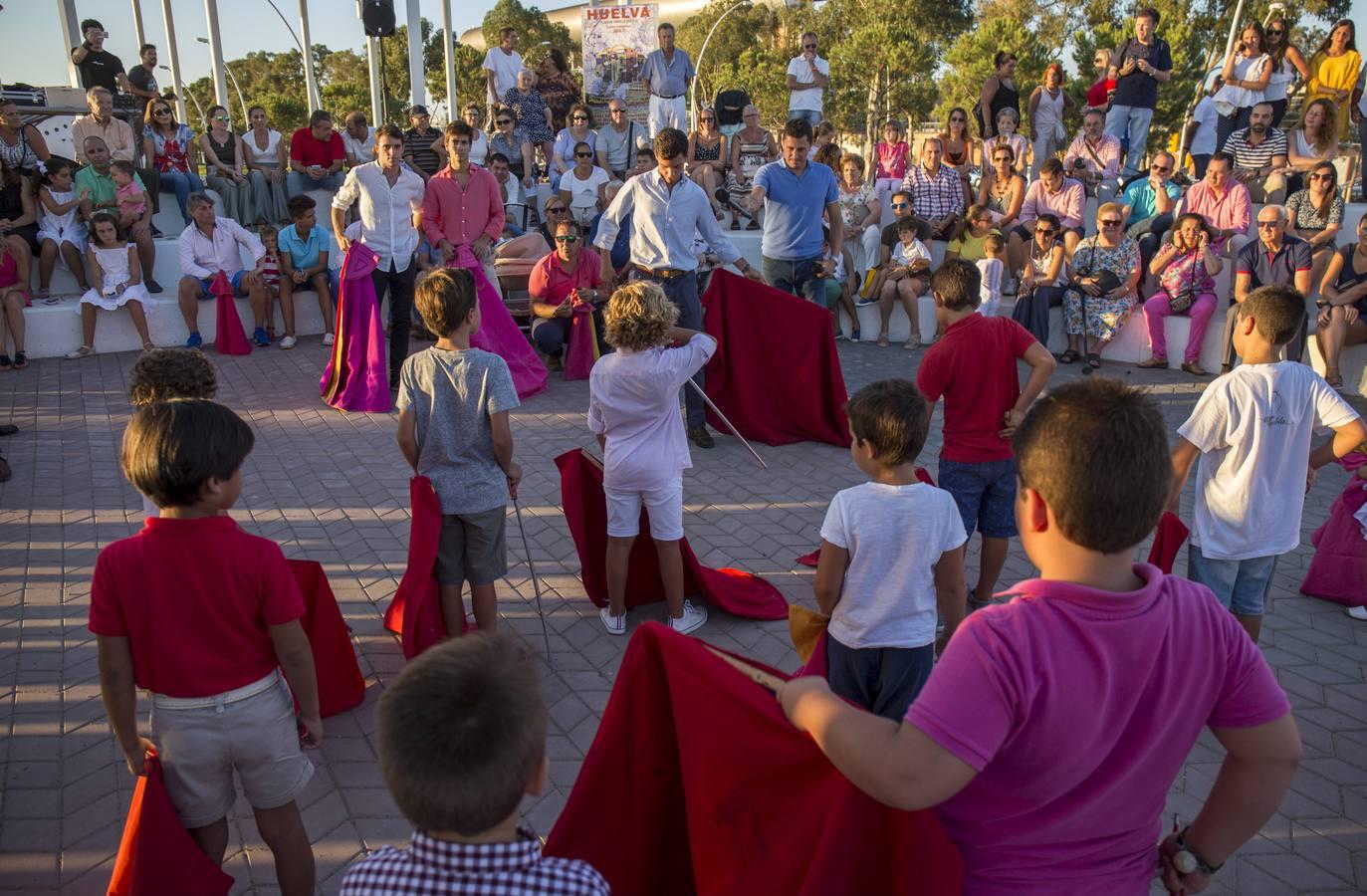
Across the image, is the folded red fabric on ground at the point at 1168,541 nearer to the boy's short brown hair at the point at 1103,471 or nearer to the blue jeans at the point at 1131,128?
the boy's short brown hair at the point at 1103,471

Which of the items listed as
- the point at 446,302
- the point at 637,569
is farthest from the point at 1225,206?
the point at 446,302

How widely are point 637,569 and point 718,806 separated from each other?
9.28 feet

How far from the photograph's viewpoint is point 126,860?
2.49m

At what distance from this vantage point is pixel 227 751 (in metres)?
2.56

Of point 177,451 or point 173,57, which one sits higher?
point 173,57

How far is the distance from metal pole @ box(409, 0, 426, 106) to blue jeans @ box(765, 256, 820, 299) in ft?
32.1

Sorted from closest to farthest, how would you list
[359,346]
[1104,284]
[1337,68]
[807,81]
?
[359,346], [1104,284], [1337,68], [807,81]

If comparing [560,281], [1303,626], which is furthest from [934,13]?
[1303,626]

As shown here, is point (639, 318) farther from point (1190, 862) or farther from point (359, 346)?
point (359, 346)

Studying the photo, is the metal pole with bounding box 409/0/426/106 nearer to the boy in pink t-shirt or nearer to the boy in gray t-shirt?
the boy in gray t-shirt

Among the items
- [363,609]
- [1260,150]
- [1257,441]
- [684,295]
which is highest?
[1260,150]

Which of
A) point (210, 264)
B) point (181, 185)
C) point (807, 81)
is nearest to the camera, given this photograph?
point (210, 264)

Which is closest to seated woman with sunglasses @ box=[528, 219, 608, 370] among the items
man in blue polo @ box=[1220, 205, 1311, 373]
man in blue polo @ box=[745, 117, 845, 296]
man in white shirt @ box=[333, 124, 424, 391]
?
man in white shirt @ box=[333, 124, 424, 391]

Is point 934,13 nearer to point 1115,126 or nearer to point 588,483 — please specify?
point 1115,126
